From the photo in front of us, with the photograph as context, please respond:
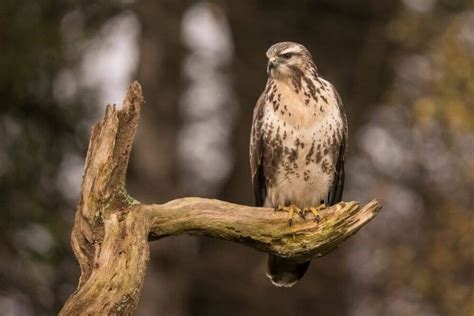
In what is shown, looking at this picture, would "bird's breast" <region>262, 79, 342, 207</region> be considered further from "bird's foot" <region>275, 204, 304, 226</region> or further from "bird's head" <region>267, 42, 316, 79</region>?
"bird's foot" <region>275, 204, 304, 226</region>

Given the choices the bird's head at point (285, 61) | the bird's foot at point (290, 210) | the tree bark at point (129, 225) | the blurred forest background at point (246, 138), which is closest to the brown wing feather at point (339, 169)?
the bird's head at point (285, 61)

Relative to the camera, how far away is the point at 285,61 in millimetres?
7945

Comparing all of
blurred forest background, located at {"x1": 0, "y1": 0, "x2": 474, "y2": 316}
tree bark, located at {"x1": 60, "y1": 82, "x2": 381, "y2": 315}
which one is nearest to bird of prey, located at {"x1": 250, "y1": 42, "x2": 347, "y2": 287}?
tree bark, located at {"x1": 60, "y1": 82, "x2": 381, "y2": 315}

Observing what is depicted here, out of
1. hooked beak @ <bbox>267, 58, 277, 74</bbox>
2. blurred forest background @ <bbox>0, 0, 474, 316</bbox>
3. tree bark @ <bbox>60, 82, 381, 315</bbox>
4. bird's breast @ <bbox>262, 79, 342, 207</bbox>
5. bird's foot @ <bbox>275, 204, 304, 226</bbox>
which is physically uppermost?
blurred forest background @ <bbox>0, 0, 474, 316</bbox>

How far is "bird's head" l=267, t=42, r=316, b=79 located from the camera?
7.90 meters

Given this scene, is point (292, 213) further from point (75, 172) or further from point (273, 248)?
point (75, 172)

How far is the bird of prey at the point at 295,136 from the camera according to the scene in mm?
7895

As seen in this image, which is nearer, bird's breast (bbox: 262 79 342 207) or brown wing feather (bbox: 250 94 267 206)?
bird's breast (bbox: 262 79 342 207)

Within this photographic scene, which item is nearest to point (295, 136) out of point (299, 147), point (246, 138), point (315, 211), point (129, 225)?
point (299, 147)

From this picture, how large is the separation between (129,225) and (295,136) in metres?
1.71

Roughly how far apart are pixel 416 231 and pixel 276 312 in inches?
74.7

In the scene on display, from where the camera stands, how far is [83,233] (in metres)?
6.58

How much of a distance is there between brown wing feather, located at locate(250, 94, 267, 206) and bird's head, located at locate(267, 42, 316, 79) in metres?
0.31

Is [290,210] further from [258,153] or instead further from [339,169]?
[339,169]
